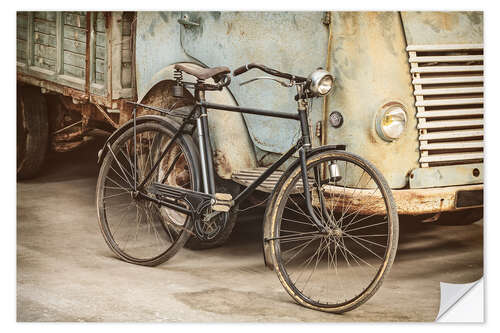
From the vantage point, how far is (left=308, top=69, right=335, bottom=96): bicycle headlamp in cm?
378

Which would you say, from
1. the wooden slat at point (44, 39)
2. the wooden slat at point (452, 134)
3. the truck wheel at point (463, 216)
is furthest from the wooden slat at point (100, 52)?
the truck wheel at point (463, 216)

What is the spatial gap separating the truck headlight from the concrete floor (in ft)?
1.89

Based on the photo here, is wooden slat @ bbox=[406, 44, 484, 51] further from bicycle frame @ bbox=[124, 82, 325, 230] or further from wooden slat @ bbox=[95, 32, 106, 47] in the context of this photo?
wooden slat @ bbox=[95, 32, 106, 47]

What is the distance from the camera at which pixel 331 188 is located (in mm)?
3918

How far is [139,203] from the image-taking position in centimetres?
460

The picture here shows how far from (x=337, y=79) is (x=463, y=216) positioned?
0.98 m

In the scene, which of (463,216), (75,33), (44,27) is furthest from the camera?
(75,33)

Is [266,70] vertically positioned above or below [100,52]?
below

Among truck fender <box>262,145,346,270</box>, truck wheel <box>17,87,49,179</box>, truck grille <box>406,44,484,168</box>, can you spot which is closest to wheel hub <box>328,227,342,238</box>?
truck fender <box>262,145,346,270</box>

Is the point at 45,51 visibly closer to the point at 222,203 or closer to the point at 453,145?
the point at 222,203

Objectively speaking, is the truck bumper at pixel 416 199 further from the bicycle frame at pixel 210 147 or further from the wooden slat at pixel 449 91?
the wooden slat at pixel 449 91

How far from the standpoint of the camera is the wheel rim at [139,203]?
447cm

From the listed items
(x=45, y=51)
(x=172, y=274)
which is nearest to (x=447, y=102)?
(x=172, y=274)

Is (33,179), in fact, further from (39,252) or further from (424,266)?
(424,266)
